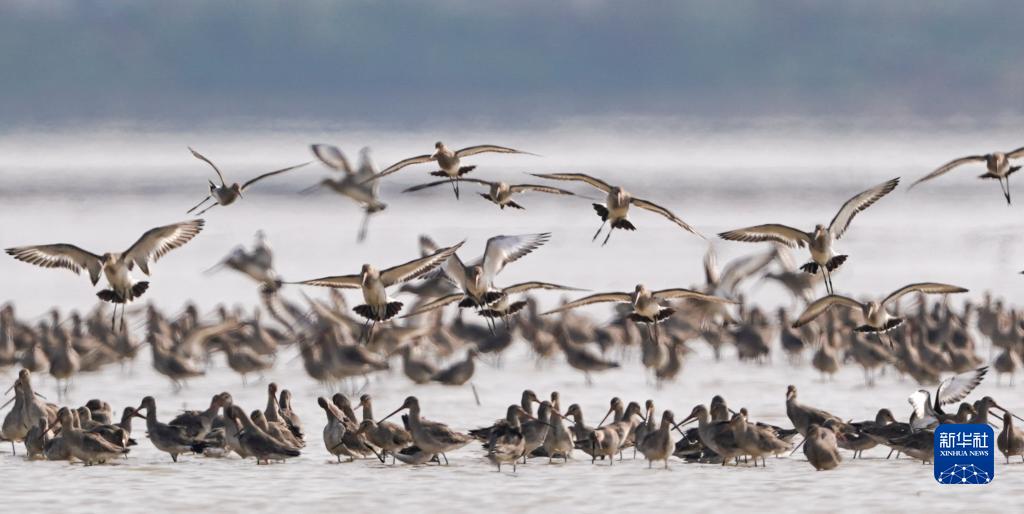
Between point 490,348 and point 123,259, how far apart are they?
269 inches

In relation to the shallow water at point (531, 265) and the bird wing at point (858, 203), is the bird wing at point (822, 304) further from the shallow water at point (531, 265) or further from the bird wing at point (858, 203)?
the shallow water at point (531, 265)

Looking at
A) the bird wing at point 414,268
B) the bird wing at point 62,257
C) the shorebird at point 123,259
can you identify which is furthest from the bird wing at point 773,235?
the bird wing at point 62,257

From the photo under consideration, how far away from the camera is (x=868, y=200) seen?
49.1 feet

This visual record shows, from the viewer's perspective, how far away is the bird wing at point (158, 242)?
1506 cm

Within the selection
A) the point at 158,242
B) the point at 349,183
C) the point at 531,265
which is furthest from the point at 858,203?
the point at 531,265

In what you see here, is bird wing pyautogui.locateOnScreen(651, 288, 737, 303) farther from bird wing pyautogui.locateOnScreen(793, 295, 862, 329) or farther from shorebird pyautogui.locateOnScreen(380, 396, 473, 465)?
shorebird pyautogui.locateOnScreen(380, 396, 473, 465)

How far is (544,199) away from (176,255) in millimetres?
10674

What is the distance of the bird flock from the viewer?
13.5 meters

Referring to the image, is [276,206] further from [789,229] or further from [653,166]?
[789,229]

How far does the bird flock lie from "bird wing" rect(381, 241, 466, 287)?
0.08 ft

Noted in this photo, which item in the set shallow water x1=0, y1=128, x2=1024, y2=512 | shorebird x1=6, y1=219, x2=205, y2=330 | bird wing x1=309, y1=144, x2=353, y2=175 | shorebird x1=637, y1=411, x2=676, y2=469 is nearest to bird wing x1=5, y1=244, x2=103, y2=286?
shorebird x1=6, y1=219, x2=205, y2=330

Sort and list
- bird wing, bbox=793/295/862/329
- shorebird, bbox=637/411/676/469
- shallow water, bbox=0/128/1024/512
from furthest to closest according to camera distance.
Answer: bird wing, bbox=793/295/862/329 < shorebird, bbox=637/411/676/469 < shallow water, bbox=0/128/1024/512

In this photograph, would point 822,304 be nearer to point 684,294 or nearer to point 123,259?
point 684,294
